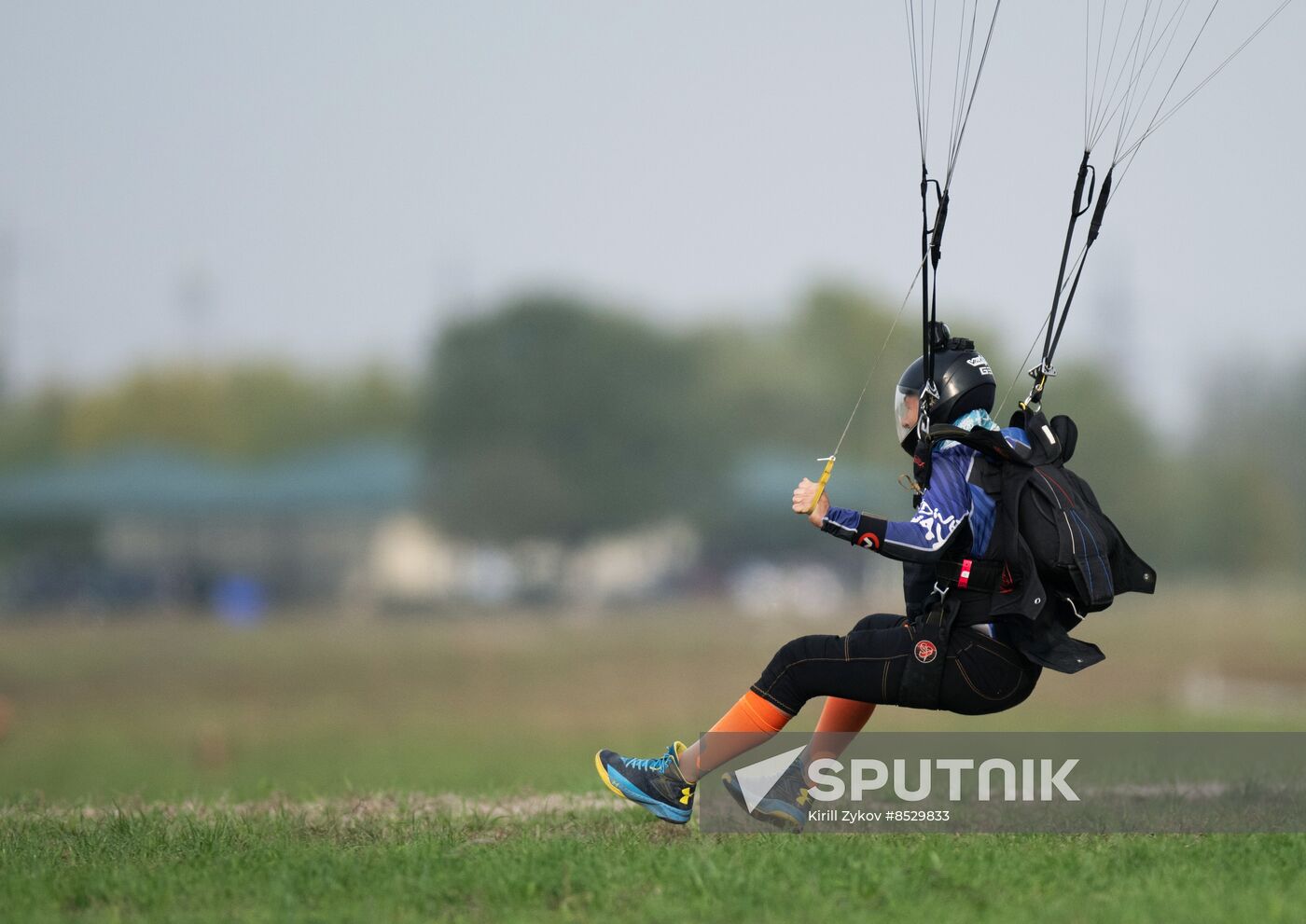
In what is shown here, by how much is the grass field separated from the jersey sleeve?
1343 millimetres

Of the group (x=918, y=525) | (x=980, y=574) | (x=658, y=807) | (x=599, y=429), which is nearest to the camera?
(x=918, y=525)

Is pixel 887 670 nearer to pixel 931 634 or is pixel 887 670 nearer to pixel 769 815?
pixel 931 634

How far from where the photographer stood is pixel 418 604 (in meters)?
69.8

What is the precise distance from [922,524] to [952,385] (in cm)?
79

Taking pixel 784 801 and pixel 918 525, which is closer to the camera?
pixel 918 525

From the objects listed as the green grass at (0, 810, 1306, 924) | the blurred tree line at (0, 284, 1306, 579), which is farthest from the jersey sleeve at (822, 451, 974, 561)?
the blurred tree line at (0, 284, 1306, 579)

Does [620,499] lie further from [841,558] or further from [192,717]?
[192,717]

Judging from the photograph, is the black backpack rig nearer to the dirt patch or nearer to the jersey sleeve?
the jersey sleeve

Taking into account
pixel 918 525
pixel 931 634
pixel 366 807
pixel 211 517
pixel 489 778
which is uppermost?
pixel 918 525

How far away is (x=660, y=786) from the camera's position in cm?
768

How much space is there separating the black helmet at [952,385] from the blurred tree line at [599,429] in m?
74.4

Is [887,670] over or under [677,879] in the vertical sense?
over

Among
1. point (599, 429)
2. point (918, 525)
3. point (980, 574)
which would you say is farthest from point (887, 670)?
point (599, 429)

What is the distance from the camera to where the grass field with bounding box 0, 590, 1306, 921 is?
20.6 feet
